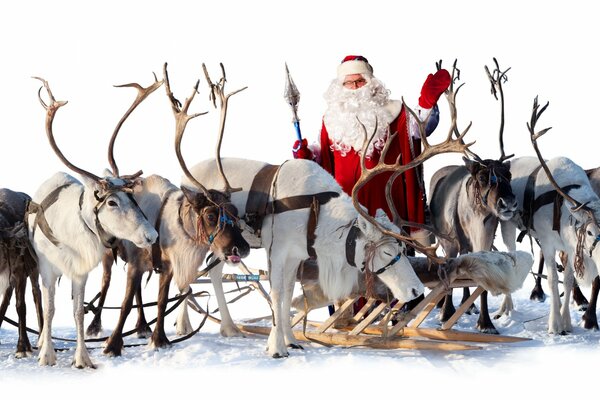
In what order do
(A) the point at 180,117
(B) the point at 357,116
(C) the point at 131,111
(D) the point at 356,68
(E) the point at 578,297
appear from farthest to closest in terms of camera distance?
(E) the point at 578,297, (D) the point at 356,68, (B) the point at 357,116, (A) the point at 180,117, (C) the point at 131,111

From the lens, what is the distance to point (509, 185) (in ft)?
29.0

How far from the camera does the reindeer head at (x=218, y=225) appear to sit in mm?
7652

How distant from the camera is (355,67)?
9594 mm

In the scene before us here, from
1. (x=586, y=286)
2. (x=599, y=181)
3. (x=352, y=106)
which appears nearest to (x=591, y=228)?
(x=586, y=286)

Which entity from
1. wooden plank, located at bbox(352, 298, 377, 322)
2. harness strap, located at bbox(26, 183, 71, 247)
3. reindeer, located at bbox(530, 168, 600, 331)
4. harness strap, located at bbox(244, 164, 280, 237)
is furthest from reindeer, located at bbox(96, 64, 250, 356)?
reindeer, located at bbox(530, 168, 600, 331)

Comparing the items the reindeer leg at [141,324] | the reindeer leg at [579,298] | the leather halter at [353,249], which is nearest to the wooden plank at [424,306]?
the leather halter at [353,249]

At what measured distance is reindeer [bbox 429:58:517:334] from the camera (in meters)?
8.80

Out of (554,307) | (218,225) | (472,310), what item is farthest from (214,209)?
(472,310)

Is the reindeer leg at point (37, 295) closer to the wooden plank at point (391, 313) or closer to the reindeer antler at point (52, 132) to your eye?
the reindeer antler at point (52, 132)

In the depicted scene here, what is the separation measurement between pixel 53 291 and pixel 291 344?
6.31 feet

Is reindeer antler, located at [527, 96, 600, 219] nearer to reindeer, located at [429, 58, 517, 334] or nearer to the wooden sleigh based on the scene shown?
reindeer, located at [429, 58, 517, 334]

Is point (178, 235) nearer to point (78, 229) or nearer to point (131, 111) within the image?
point (78, 229)

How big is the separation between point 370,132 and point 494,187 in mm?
1331

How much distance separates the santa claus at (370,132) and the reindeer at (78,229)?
2.45m
